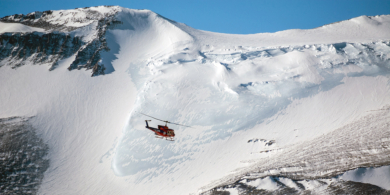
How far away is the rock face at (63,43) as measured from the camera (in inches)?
2712

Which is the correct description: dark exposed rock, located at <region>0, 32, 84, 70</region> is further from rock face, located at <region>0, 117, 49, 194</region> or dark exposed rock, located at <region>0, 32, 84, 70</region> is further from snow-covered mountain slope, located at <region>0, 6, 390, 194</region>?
rock face, located at <region>0, 117, 49, 194</region>

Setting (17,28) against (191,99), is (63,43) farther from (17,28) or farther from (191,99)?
(191,99)

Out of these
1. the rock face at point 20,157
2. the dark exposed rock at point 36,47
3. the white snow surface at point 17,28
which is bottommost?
the rock face at point 20,157

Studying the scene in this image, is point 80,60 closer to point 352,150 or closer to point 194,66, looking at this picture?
point 194,66

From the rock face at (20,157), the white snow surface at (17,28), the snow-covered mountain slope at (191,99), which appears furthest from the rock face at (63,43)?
the rock face at (20,157)

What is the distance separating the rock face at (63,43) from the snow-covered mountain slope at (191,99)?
0.32 meters

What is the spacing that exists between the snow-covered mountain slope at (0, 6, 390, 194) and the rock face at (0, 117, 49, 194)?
153 cm

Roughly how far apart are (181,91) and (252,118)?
18.0m

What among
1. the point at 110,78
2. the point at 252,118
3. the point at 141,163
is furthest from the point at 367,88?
the point at 110,78

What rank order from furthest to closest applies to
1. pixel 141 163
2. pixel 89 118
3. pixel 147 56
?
pixel 147 56 → pixel 89 118 → pixel 141 163

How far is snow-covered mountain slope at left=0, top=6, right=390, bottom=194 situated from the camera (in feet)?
151

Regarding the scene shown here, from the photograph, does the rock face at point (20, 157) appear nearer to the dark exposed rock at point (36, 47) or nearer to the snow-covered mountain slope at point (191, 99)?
the snow-covered mountain slope at point (191, 99)

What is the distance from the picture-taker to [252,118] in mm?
53656

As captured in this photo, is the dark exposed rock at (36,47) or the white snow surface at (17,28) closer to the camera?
the dark exposed rock at (36,47)
